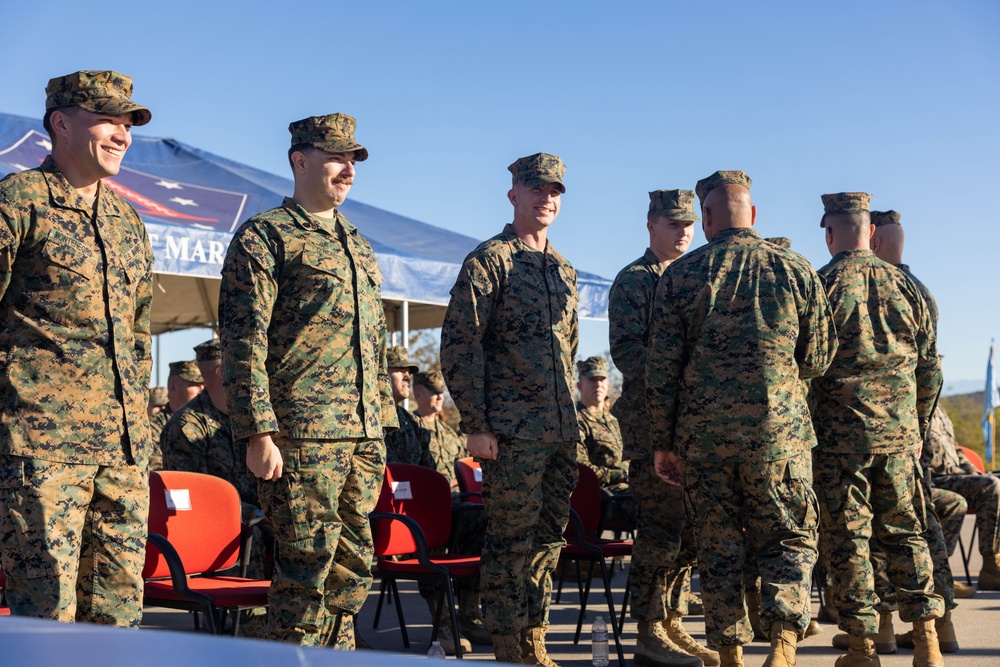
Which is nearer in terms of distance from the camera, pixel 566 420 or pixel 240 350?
pixel 240 350

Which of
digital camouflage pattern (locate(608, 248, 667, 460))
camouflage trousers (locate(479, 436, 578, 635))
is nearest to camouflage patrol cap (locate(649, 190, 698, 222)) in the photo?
digital camouflage pattern (locate(608, 248, 667, 460))

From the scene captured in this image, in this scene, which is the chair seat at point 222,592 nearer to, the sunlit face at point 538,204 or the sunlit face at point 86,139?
the sunlit face at point 86,139

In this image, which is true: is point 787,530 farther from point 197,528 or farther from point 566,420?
point 197,528

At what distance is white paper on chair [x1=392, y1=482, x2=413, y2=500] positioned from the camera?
5.70 m

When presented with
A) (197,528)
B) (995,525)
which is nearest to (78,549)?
(197,528)

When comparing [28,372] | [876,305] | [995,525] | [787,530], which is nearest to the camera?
[28,372]

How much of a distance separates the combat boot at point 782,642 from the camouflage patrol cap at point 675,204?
2467 mm

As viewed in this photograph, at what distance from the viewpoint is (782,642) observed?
408cm

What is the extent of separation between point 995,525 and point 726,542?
4.86 meters

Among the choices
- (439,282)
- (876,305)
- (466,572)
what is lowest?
(466,572)

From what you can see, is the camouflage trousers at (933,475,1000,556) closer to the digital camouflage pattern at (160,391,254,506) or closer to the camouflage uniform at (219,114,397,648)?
the digital camouflage pattern at (160,391,254,506)

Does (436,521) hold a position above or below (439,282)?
below

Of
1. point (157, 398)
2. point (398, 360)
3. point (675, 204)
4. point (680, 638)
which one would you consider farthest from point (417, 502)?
point (157, 398)

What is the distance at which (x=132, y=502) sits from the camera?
134 inches
